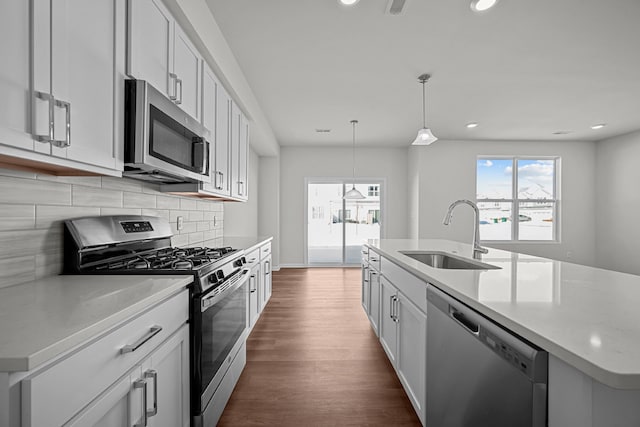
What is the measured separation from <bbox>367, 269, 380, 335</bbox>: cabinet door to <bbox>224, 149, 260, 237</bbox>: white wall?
253cm

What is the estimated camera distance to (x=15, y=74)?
2.85 ft

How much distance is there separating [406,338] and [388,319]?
0.44 m

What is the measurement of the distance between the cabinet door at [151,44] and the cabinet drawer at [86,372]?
3.49ft

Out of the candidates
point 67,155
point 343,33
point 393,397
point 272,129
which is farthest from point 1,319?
point 272,129

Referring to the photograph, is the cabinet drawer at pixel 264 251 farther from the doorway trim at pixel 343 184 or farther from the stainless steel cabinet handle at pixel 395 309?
the doorway trim at pixel 343 184

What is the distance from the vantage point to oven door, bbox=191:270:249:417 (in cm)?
139

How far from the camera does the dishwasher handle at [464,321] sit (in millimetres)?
1038

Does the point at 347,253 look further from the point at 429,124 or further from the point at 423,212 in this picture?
the point at 429,124

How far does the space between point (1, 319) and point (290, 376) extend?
5.84 feet

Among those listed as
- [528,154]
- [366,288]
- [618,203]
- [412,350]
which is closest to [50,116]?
[412,350]

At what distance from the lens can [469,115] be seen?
15.8 feet

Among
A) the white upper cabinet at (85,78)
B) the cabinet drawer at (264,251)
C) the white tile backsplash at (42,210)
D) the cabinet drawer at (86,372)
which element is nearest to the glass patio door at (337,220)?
the cabinet drawer at (264,251)

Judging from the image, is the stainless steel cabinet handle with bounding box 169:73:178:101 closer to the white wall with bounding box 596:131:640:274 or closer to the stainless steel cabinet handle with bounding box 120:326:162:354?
the stainless steel cabinet handle with bounding box 120:326:162:354

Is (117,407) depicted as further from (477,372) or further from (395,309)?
(395,309)
